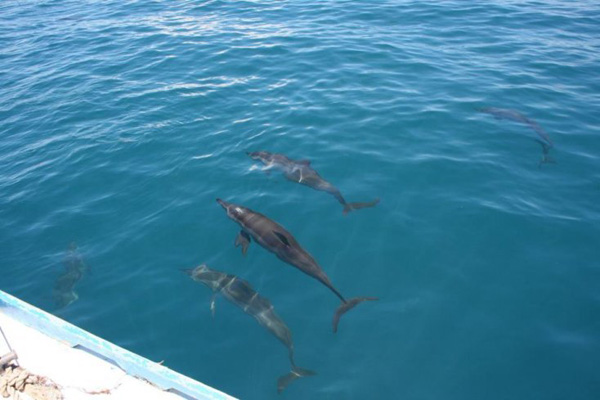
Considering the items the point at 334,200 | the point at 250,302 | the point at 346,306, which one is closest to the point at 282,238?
the point at 250,302

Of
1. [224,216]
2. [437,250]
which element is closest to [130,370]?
[224,216]

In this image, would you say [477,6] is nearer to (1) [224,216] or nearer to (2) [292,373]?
(1) [224,216]

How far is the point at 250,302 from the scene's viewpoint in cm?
807

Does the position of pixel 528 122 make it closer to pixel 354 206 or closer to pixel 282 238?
pixel 354 206

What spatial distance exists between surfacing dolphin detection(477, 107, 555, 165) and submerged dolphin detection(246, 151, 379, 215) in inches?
204

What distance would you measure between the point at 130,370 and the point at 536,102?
14.1 meters

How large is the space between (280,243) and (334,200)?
95.1 inches

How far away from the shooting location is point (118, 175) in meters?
11.9

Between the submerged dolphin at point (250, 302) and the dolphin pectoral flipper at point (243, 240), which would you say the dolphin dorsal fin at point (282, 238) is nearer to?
the dolphin pectoral flipper at point (243, 240)

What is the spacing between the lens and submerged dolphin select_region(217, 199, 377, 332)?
791cm

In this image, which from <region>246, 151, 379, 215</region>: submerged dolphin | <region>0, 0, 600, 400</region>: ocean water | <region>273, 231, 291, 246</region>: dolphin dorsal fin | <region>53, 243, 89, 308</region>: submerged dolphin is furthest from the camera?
<region>246, 151, 379, 215</region>: submerged dolphin

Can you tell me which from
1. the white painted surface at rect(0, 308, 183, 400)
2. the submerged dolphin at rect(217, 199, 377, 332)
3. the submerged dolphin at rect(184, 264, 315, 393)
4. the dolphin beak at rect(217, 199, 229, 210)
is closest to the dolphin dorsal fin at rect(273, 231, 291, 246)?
the submerged dolphin at rect(217, 199, 377, 332)

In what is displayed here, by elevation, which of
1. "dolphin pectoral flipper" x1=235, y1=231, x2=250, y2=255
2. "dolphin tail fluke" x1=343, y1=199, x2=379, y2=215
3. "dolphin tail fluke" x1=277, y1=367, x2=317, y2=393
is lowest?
"dolphin tail fluke" x1=277, y1=367, x2=317, y2=393

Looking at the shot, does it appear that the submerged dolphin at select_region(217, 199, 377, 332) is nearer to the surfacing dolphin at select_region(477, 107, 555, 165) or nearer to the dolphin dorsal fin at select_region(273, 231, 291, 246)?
the dolphin dorsal fin at select_region(273, 231, 291, 246)
